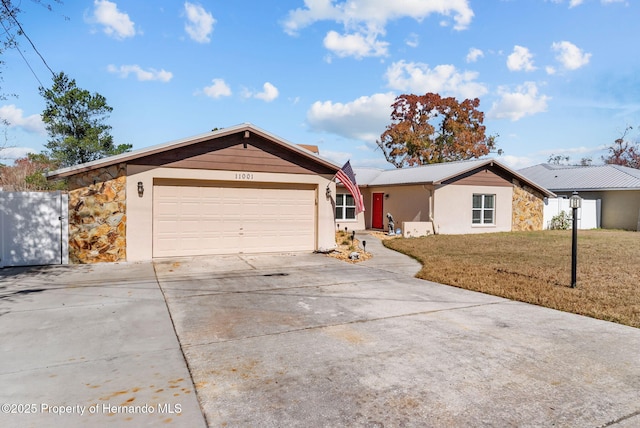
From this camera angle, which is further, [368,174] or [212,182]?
[368,174]

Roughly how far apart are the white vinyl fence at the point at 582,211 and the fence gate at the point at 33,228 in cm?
2411

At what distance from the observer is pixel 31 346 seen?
15.2 feet

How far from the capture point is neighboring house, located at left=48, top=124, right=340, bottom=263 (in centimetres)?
1062

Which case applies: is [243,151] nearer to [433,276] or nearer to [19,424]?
[433,276]

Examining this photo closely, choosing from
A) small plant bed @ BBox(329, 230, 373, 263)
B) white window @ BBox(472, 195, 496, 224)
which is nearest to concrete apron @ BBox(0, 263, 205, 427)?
small plant bed @ BBox(329, 230, 373, 263)

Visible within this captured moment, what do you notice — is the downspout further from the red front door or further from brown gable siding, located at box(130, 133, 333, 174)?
brown gable siding, located at box(130, 133, 333, 174)

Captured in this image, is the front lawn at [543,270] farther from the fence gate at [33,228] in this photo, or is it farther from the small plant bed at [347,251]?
the fence gate at [33,228]

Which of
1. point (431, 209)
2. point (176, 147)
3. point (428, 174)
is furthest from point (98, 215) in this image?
point (428, 174)

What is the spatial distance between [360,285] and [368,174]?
56.8 feet

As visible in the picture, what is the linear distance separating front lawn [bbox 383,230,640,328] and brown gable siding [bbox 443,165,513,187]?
3929 mm

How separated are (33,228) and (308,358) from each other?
9394 millimetres

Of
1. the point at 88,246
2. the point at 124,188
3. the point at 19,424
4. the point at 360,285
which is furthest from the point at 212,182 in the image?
the point at 19,424

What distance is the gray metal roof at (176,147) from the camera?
1023cm

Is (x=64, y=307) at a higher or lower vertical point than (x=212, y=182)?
lower
